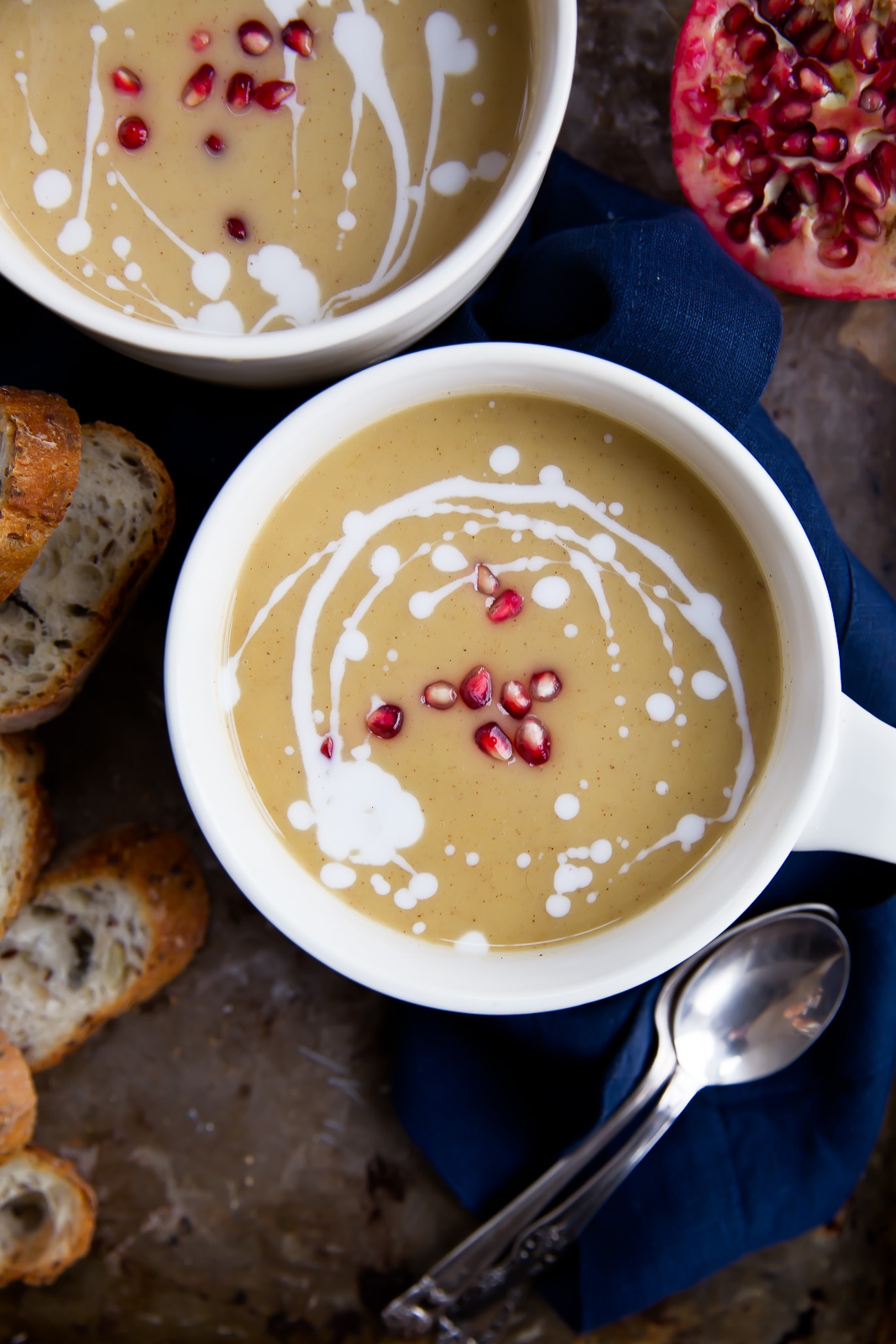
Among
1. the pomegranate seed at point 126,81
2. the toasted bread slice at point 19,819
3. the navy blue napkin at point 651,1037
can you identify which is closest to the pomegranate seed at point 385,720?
the navy blue napkin at point 651,1037

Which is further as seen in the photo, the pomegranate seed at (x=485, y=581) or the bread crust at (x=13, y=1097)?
the bread crust at (x=13, y=1097)

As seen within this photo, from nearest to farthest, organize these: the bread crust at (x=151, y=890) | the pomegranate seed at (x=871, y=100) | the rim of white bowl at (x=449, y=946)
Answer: the rim of white bowl at (x=449, y=946) → the pomegranate seed at (x=871, y=100) → the bread crust at (x=151, y=890)

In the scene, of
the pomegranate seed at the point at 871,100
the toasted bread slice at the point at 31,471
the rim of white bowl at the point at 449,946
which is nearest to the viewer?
the rim of white bowl at the point at 449,946

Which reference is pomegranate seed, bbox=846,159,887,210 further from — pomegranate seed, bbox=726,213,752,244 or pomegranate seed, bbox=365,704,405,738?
pomegranate seed, bbox=365,704,405,738

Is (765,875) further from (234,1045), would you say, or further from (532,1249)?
(234,1045)

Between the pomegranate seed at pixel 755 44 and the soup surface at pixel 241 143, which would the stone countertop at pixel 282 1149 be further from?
the soup surface at pixel 241 143

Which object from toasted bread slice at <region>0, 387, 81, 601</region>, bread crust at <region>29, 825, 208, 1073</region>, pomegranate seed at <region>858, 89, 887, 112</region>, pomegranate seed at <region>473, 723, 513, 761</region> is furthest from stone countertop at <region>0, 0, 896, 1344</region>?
pomegranate seed at <region>473, 723, 513, 761</region>

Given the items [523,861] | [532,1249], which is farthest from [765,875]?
[532,1249]
